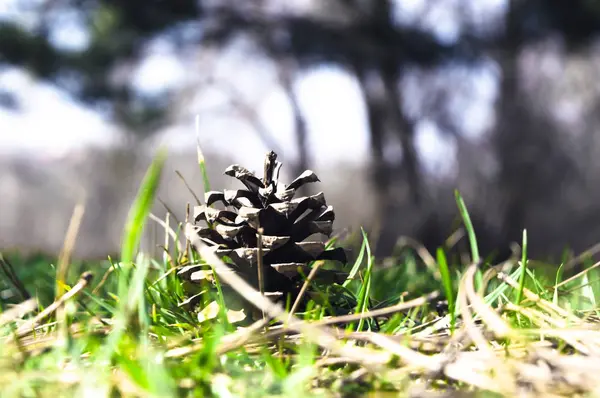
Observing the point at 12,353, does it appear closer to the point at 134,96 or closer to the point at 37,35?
the point at 37,35

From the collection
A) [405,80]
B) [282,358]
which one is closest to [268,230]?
[282,358]

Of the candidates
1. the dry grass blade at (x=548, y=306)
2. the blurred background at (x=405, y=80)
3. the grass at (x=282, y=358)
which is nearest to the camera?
the grass at (x=282, y=358)

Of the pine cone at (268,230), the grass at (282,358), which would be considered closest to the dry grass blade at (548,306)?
the grass at (282,358)

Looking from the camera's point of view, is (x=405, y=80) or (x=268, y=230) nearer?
(x=268, y=230)

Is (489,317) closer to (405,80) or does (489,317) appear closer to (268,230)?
(268,230)

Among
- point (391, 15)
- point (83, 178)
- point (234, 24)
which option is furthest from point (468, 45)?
point (83, 178)

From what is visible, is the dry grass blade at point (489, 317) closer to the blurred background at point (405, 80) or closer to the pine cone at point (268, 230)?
the pine cone at point (268, 230)

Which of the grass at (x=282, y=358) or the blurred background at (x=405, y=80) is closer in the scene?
the grass at (x=282, y=358)

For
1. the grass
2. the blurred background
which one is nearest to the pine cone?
the grass

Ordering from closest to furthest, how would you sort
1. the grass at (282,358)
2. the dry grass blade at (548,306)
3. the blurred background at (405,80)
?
the grass at (282,358) < the dry grass blade at (548,306) < the blurred background at (405,80)
